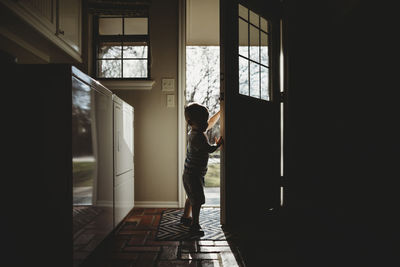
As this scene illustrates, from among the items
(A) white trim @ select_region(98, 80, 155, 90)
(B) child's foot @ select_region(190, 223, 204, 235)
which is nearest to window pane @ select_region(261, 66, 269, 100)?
(A) white trim @ select_region(98, 80, 155, 90)

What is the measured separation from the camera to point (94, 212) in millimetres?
1262

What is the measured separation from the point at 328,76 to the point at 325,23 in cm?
58

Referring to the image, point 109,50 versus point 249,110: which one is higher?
point 109,50

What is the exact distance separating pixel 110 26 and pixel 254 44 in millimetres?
1633

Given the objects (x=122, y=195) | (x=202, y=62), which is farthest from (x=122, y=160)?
(x=202, y=62)

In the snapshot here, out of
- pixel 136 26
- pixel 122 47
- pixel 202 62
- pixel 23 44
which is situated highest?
pixel 202 62

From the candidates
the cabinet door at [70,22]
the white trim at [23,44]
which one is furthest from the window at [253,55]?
the white trim at [23,44]

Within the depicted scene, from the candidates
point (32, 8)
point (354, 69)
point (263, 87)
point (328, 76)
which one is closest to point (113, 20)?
point (32, 8)

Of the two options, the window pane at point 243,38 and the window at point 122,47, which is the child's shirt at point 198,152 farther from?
the window at point 122,47

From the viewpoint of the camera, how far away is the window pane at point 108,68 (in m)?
2.76

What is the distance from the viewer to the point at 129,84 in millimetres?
2627

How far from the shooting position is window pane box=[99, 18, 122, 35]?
9.09ft

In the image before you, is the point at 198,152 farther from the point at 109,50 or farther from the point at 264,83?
the point at 109,50

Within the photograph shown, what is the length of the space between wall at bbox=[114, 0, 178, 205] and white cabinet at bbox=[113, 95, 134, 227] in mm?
492
